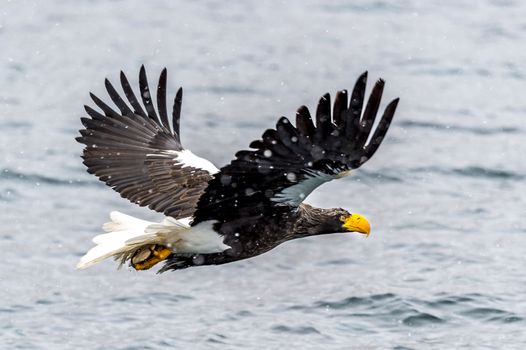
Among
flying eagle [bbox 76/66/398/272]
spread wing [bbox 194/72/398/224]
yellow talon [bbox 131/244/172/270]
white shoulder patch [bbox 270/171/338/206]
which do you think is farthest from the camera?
yellow talon [bbox 131/244/172/270]

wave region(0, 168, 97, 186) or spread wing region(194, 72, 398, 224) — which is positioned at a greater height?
spread wing region(194, 72, 398, 224)

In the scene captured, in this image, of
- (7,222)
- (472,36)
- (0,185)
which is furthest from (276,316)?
(472,36)

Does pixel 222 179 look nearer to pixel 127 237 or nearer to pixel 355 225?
pixel 127 237

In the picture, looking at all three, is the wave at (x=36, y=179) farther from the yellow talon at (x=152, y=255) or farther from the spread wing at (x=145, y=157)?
the yellow talon at (x=152, y=255)

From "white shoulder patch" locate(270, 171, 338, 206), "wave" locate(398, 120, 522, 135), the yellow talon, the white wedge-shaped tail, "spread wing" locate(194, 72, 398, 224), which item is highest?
"spread wing" locate(194, 72, 398, 224)

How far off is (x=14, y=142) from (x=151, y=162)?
4.48 m

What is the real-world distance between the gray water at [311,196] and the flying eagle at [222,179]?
3.88ft

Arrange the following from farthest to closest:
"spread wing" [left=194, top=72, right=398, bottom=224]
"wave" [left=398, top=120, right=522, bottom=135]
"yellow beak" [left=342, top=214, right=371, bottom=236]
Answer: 1. "wave" [left=398, top=120, right=522, bottom=135]
2. "yellow beak" [left=342, top=214, right=371, bottom=236]
3. "spread wing" [left=194, top=72, right=398, bottom=224]

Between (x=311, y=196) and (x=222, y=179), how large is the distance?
4419 millimetres

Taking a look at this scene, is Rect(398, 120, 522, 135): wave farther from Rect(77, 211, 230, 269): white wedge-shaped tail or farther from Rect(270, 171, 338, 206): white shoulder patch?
Rect(270, 171, 338, 206): white shoulder patch

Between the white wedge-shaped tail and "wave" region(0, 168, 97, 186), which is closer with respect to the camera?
the white wedge-shaped tail

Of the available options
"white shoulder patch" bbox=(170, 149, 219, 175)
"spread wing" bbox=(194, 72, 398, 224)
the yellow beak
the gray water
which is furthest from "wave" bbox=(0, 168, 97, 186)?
"spread wing" bbox=(194, 72, 398, 224)

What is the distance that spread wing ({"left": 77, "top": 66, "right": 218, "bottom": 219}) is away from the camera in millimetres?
7906

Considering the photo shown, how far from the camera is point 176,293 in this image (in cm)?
952
